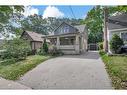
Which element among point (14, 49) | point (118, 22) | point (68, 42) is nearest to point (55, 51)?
point (68, 42)

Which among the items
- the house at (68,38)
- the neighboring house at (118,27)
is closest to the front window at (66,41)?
the house at (68,38)

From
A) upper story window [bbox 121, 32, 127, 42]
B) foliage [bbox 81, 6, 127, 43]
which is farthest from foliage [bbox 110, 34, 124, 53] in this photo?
foliage [bbox 81, 6, 127, 43]

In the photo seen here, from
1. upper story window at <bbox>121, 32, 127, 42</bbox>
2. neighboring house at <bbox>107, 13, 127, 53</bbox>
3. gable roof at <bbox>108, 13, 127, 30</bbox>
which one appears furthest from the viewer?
gable roof at <bbox>108, 13, 127, 30</bbox>

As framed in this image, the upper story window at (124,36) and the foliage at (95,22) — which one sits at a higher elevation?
the foliage at (95,22)

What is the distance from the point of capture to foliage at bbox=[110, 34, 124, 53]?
15953mm

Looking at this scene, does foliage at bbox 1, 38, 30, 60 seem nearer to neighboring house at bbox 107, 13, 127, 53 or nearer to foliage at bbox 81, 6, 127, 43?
neighboring house at bbox 107, 13, 127, 53

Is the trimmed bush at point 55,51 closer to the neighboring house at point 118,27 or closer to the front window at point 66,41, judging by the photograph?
the front window at point 66,41

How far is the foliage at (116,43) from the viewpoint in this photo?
16.0 m

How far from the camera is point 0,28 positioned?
13.1 metres

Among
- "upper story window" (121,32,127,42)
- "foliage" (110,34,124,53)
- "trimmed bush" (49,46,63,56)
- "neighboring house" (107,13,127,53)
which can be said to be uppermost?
"neighboring house" (107,13,127,53)

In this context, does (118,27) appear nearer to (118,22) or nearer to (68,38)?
(118,22)
